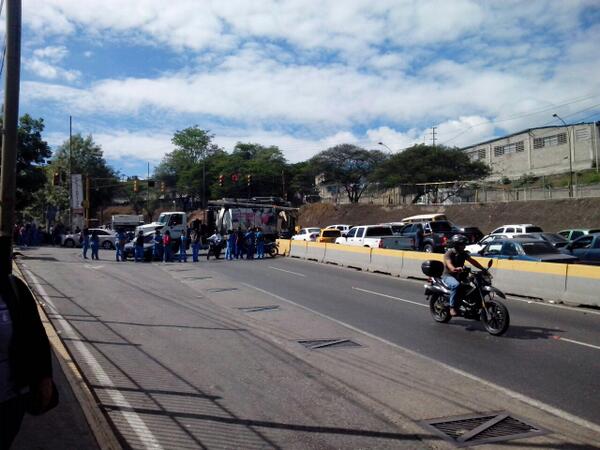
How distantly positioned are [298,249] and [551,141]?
43.7m

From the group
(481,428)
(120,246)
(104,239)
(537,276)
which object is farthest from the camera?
(104,239)

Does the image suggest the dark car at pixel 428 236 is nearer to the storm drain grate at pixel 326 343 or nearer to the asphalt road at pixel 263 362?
the asphalt road at pixel 263 362

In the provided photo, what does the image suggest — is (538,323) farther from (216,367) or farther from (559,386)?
(216,367)

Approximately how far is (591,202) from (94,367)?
42.0m

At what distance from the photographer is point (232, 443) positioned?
4.98 m

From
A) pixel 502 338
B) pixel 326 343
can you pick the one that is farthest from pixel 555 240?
pixel 326 343

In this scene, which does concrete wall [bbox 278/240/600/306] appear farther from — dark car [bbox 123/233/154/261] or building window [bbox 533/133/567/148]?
building window [bbox 533/133/567/148]

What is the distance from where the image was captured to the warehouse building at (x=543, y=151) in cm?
5812

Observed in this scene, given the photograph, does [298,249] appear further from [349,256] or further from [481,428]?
[481,428]

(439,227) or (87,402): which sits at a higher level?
(439,227)

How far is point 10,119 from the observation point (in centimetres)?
820

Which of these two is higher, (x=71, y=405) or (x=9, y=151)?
(x=9, y=151)

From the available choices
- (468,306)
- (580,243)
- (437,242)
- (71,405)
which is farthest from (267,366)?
(437,242)

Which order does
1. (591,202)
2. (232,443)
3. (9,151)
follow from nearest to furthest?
(232,443)
(9,151)
(591,202)
